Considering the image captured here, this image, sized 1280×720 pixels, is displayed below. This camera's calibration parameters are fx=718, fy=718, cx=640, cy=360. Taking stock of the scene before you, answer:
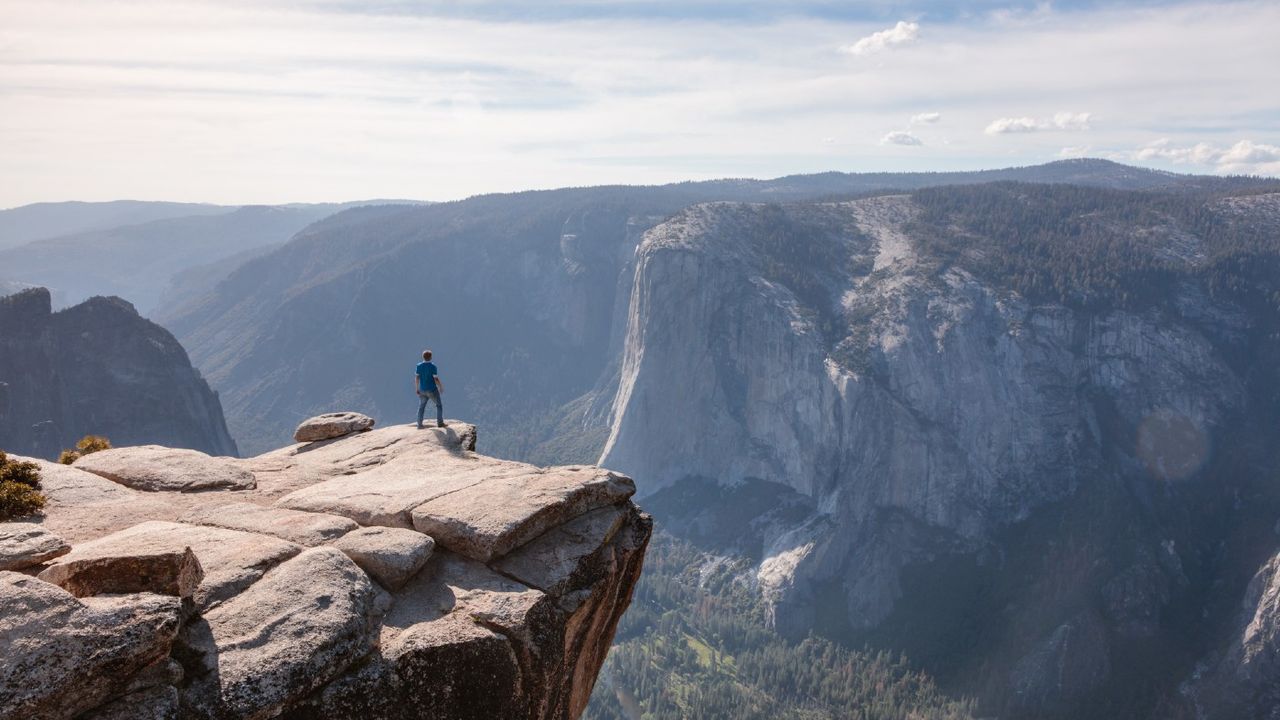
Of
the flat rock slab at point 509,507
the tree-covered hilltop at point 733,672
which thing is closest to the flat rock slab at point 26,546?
the flat rock slab at point 509,507

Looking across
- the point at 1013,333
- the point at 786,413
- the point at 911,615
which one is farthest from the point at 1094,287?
the point at 911,615

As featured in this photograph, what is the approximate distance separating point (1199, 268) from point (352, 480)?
22324 cm

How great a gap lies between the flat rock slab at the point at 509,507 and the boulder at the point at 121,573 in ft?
20.1

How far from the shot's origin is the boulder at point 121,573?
41.4 feet

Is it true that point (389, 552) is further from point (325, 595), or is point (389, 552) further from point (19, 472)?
point (19, 472)

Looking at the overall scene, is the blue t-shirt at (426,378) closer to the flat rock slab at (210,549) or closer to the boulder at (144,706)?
the flat rock slab at (210,549)

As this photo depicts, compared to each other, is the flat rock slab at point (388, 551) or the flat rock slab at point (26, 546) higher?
the flat rock slab at point (26, 546)

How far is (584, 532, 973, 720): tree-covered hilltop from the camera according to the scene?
128625 mm

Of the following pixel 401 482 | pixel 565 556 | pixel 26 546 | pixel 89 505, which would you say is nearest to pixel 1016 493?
pixel 565 556

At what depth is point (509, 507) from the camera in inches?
736

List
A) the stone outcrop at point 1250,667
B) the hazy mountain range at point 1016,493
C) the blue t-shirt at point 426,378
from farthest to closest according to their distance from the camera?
the hazy mountain range at point 1016,493 → the stone outcrop at point 1250,667 → the blue t-shirt at point 426,378

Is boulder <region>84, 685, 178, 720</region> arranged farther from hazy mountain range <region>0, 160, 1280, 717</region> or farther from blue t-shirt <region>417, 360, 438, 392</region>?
hazy mountain range <region>0, 160, 1280, 717</region>

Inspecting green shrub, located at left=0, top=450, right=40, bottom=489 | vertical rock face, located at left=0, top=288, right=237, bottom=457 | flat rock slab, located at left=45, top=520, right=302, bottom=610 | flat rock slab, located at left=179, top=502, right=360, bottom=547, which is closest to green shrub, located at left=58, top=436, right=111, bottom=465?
green shrub, located at left=0, top=450, right=40, bottom=489

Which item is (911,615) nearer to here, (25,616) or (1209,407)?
(1209,407)
